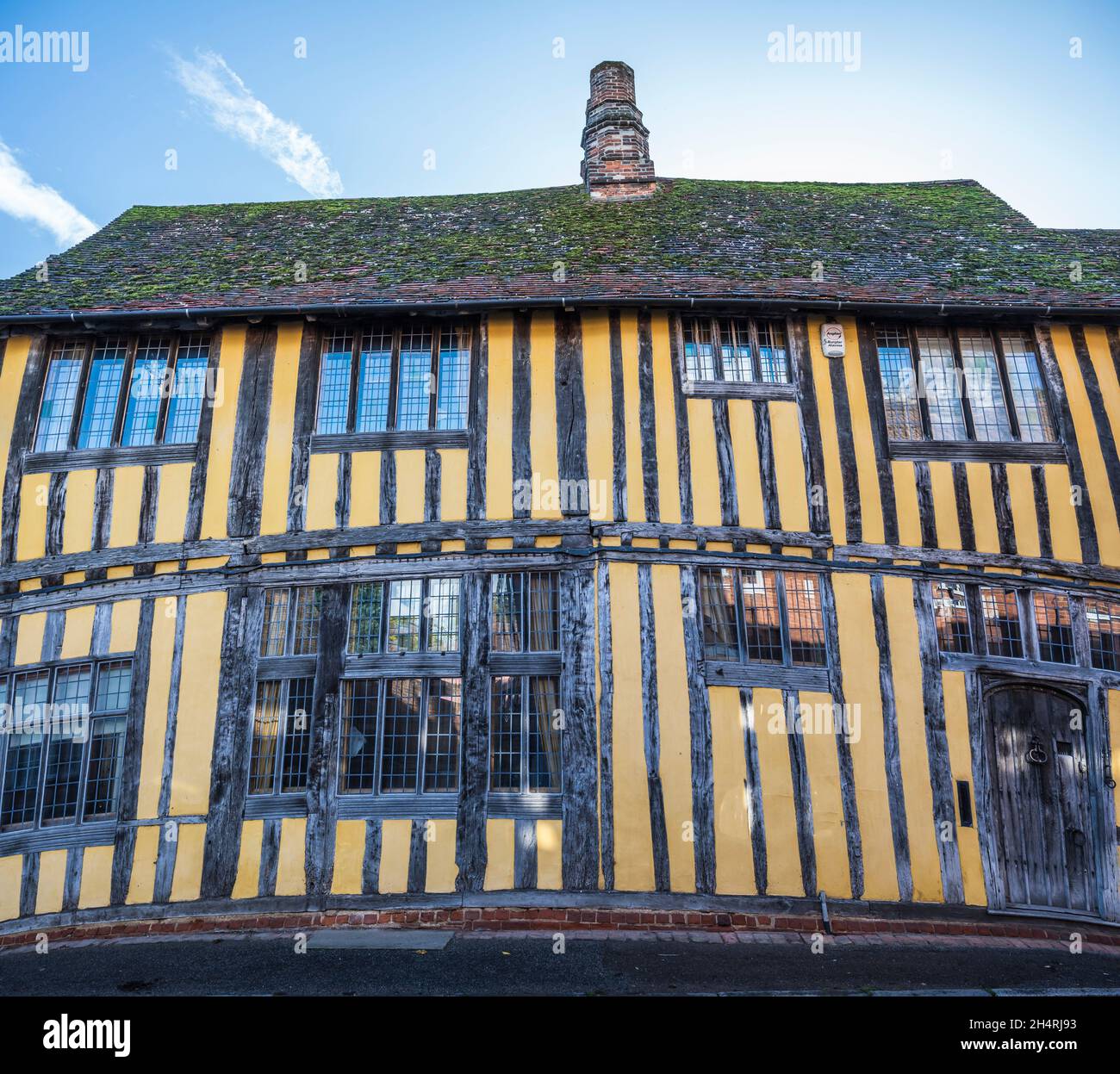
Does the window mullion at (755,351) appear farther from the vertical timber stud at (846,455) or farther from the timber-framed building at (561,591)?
the vertical timber stud at (846,455)

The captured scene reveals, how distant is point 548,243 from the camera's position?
9.92 metres

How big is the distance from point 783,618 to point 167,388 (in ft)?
24.6

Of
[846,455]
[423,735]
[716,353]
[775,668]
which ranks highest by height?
[716,353]

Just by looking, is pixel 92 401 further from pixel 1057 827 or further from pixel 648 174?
pixel 1057 827

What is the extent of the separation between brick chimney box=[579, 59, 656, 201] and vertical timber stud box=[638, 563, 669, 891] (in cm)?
780

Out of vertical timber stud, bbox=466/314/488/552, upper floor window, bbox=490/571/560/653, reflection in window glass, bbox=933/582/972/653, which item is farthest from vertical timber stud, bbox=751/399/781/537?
vertical timber stud, bbox=466/314/488/552

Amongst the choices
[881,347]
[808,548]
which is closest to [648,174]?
[881,347]

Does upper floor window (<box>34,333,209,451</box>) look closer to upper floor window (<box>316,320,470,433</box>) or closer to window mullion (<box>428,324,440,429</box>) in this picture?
upper floor window (<box>316,320,470,433</box>)

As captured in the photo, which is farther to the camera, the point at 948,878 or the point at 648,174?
the point at 648,174

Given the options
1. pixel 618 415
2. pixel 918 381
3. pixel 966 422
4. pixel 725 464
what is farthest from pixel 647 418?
pixel 966 422

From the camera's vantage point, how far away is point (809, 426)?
818 cm

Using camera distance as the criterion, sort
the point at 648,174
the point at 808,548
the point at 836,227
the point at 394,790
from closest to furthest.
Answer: the point at 394,790
the point at 808,548
the point at 836,227
the point at 648,174

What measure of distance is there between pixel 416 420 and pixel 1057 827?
26.5ft

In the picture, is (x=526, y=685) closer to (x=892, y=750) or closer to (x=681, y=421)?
(x=681, y=421)
